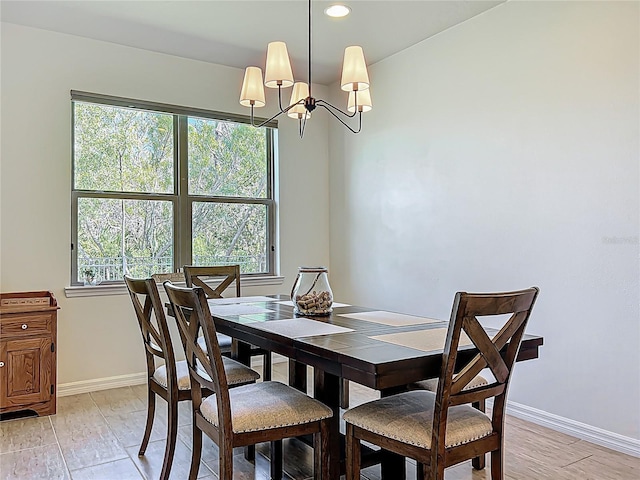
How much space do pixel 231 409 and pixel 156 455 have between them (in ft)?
3.33

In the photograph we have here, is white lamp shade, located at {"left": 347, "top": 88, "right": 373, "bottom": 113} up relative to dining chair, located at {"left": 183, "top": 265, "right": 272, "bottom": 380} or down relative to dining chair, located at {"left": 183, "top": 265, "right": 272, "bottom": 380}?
up

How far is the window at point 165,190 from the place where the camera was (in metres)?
3.87

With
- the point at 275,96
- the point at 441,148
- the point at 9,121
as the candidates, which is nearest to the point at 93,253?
the point at 9,121

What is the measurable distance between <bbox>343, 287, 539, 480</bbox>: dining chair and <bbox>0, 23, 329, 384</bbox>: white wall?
266cm

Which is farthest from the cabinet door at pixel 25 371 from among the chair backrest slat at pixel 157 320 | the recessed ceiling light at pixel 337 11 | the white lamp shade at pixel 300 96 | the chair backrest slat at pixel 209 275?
the recessed ceiling light at pixel 337 11

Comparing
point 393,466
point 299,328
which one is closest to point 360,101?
point 299,328

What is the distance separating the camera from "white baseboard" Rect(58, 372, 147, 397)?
145 inches

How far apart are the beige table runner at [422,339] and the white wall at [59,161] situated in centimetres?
265

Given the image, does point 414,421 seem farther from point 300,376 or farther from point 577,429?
point 577,429

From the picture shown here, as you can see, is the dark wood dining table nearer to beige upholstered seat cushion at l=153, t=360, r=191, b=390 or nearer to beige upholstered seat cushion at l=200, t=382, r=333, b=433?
beige upholstered seat cushion at l=200, t=382, r=333, b=433

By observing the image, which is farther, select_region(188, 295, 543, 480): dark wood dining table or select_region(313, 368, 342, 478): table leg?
select_region(313, 368, 342, 478): table leg

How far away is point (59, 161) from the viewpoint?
3699 mm

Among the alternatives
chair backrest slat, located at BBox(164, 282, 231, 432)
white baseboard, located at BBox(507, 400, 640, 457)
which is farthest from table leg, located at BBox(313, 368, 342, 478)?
white baseboard, located at BBox(507, 400, 640, 457)

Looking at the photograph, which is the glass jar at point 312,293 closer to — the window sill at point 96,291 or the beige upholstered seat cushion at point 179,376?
the beige upholstered seat cushion at point 179,376
